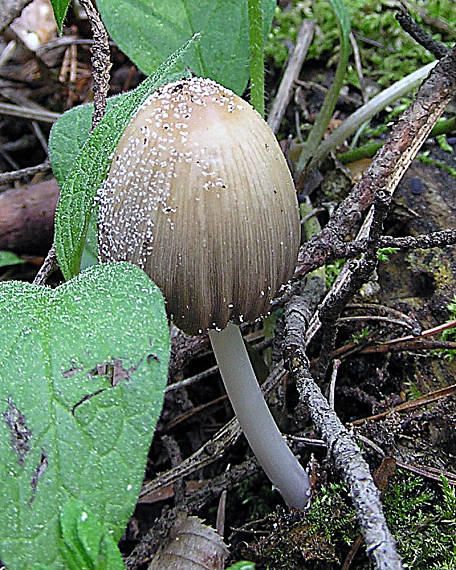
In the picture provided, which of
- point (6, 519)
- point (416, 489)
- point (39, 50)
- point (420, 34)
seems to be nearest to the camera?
point (6, 519)

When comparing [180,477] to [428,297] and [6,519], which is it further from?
[428,297]

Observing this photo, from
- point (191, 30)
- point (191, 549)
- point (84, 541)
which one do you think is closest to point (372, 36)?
point (191, 30)

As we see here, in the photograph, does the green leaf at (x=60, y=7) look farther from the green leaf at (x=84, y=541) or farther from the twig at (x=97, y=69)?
the green leaf at (x=84, y=541)

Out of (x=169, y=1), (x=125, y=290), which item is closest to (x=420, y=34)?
(x=169, y=1)

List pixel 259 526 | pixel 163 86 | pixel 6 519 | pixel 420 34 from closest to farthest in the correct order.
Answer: pixel 6 519
pixel 163 86
pixel 259 526
pixel 420 34

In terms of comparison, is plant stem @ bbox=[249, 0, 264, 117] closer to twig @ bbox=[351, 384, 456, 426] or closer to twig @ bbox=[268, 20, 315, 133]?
twig @ bbox=[268, 20, 315, 133]

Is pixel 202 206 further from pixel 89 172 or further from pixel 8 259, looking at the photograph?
pixel 8 259

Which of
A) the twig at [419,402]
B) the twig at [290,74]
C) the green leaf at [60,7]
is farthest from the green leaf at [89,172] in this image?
the twig at [290,74]

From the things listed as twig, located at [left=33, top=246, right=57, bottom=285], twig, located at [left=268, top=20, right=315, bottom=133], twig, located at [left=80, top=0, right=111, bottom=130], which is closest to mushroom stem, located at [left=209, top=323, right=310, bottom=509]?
twig, located at [left=33, top=246, right=57, bottom=285]
